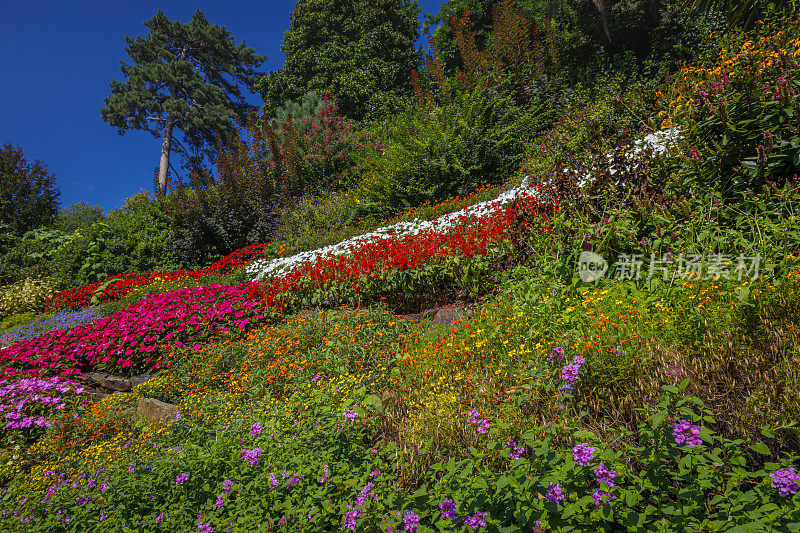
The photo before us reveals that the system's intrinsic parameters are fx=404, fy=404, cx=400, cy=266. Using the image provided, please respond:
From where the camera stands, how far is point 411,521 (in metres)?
1.68

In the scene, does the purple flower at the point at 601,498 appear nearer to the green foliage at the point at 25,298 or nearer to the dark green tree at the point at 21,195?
the green foliage at the point at 25,298

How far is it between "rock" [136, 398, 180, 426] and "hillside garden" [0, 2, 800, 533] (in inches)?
4.5

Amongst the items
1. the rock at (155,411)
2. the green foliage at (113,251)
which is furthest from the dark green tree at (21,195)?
the rock at (155,411)

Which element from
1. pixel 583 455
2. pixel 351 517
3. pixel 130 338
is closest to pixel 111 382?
pixel 130 338

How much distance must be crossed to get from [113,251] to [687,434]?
559 inches

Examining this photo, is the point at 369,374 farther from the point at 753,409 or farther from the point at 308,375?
the point at 753,409

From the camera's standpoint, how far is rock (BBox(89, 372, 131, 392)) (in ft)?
17.0

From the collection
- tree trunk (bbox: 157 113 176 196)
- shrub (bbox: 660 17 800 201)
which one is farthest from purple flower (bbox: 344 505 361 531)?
tree trunk (bbox: 157 113 176 196)

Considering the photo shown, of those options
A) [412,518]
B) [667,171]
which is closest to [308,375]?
[412,518]

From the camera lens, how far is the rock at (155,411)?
394 cm

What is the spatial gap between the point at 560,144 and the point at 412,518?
758 centimetres

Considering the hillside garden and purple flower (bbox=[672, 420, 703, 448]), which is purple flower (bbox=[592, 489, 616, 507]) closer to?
the hillside garden

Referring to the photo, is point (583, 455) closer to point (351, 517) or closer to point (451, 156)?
point (351, 517)

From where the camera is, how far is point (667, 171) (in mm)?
4195
